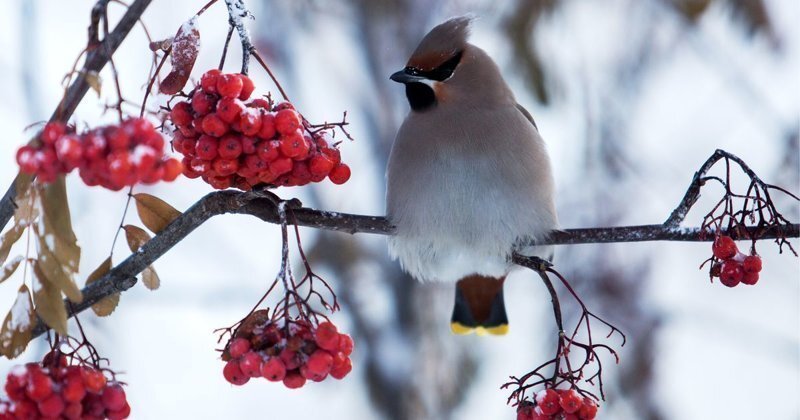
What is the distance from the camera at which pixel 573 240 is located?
8.18 feet

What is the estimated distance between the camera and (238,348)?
1.80m

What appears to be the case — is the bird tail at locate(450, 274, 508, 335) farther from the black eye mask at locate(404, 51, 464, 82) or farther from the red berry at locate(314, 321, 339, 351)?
the red berry at locate(314, 321, 339, 351)

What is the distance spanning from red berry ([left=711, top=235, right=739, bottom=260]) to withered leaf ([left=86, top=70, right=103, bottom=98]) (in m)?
1.39

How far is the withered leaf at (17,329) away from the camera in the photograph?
1746mm

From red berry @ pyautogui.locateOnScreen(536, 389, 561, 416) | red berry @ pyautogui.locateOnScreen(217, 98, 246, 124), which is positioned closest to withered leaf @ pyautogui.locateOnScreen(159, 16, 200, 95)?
red berry @ pyautogui.locateOnScreen(217, 98, 246, 124)

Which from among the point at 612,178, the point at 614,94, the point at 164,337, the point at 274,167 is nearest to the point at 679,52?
the point at 614,94

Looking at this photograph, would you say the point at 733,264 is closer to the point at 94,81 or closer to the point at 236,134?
the point at 236,134

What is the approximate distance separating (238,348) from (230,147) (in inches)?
15.6

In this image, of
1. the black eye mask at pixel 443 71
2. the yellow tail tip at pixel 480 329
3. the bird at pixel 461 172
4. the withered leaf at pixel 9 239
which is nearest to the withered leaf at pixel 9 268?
the withered leaf at pixel 9 239

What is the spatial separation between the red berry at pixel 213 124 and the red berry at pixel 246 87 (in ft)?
0.26

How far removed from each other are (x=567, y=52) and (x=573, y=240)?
3.91 metres

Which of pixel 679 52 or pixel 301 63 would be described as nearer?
pixel 301 63

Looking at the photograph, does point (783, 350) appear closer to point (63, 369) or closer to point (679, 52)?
point (679, 52)

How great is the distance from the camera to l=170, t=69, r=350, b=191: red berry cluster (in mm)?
1891
